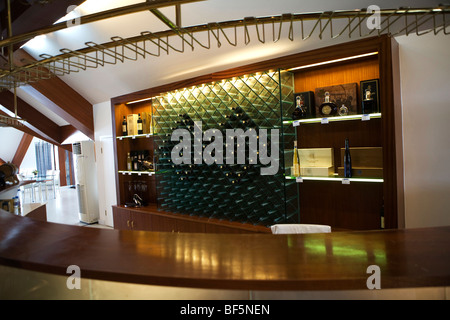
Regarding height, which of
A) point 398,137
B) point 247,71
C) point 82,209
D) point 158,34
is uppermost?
point 247,71

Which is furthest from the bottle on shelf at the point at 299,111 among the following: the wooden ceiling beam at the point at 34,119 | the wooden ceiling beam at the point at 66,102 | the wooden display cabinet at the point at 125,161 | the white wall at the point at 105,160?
the wooden ceiling beam at the point at 34,119

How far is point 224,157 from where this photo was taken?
336 centimetres

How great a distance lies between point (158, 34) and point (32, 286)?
4.34 ft

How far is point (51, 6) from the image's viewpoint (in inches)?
105

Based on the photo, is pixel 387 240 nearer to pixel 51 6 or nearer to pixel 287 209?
pixel 287 209

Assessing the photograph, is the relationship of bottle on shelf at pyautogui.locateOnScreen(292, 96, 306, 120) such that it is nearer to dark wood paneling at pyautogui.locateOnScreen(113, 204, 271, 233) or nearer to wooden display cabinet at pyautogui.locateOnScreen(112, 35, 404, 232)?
wooden display cabinet at pyautogui.locateOnScreen(112, 35, 404, 232)

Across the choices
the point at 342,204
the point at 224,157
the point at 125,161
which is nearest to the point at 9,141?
the point at 125,161

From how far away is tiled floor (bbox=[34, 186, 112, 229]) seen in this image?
616 cm

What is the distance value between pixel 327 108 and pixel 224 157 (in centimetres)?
125

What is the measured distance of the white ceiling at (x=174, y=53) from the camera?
252cm

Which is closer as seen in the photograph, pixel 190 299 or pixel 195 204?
pixel 190 299
